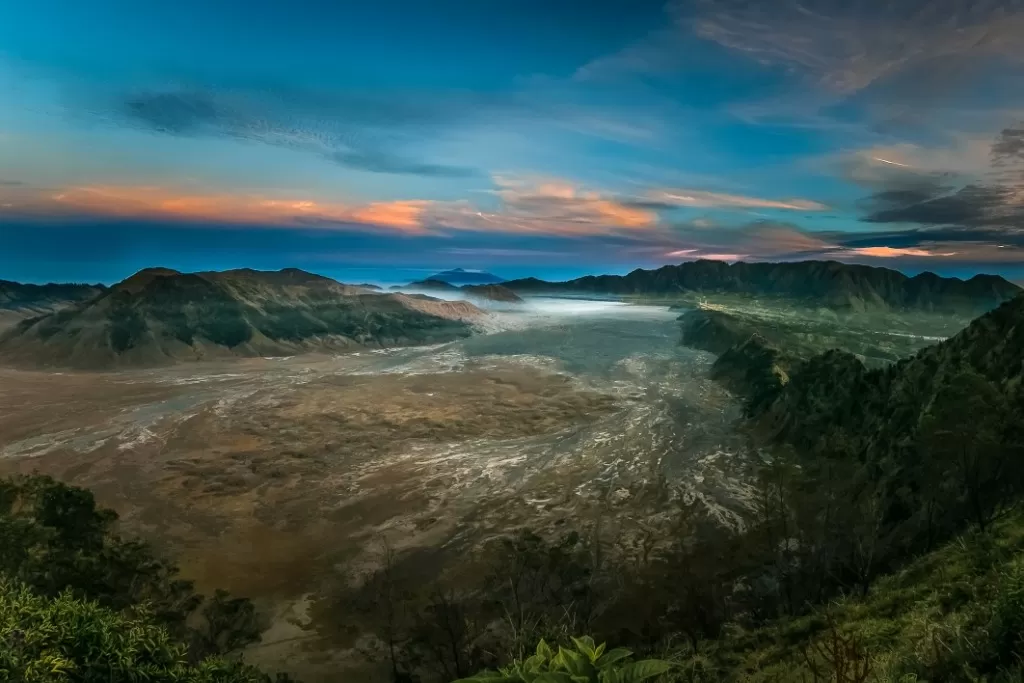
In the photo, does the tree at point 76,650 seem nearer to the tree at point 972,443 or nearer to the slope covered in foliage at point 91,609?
the slope covered in foliage at point 91,609

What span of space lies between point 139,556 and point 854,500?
39.8 metres

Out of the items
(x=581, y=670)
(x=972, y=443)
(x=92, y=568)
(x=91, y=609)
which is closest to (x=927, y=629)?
(x=581, y=670)

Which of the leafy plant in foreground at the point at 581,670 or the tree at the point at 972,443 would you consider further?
the tree at the point at 972,443

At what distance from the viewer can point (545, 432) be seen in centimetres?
6306

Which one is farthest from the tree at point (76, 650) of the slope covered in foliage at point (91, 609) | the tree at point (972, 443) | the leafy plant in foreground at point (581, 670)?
the tree at point (972, 443)

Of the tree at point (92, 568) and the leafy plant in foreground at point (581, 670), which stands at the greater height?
the leafy plant in foreground at point (581, 670)

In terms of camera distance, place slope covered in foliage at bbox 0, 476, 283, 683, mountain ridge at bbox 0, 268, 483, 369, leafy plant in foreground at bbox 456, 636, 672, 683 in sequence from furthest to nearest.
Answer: mountain ridge at bbox 0, 268, 483, 369
slope covered in foliage at bbox 0, 476, 283, 683
leafy plant in foreground at bbox 456, 636, 672, 683

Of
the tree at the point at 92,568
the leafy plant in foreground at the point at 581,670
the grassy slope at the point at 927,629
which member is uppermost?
the leafy plant in foreground at the point at 581,670

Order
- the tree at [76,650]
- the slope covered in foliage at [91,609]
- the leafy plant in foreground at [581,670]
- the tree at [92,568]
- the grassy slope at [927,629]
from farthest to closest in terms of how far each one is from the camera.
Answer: the tree at [92,568], the slope covered in foliage at [91,609], the grassy slope at [927,629], the tree at [76,650], the leafy plant in foreground at [581,670]

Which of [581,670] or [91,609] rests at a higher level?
[581,670]

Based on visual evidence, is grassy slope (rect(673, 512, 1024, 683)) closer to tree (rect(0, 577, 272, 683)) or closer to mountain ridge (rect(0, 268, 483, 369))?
tree (rect(0, 577, 272, 683))

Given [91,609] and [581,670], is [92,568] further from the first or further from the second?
[581,670]

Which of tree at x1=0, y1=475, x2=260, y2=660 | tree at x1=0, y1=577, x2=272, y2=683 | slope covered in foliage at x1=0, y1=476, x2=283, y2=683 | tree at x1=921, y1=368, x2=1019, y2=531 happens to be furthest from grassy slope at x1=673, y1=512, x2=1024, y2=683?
tree at x1=0, y1=475, x2=260, y2=660

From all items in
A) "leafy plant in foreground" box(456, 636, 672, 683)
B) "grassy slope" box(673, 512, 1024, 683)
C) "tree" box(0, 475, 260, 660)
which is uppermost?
"leafy plant in foreground" box(456, 636, 672, 683)
